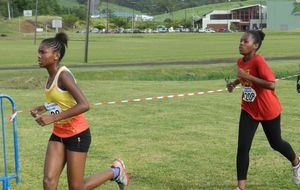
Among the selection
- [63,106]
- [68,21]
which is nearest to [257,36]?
[63,106]

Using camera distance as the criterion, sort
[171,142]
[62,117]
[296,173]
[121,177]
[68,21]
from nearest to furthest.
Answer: [62,117], [121,177], [296,173], [171,142], [68,21]

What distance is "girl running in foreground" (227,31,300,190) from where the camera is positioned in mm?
6488

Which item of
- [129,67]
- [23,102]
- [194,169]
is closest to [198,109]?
[23,102]

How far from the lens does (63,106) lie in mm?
5457

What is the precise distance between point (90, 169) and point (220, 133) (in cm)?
377

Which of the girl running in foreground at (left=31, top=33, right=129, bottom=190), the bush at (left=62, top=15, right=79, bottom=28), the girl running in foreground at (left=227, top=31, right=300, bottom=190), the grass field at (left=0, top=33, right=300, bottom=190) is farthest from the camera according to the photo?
the bush at (left=62, top=15, right=79, bottom=28)

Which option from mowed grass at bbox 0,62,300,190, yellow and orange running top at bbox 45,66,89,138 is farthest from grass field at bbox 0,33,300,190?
yellow and orange running top at bbox 45,66,89,138

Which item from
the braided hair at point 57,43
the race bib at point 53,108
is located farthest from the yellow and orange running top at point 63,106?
the braided hair at point 57,43

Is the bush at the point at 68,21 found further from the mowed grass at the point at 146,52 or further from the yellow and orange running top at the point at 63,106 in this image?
the yellow and orange running top at the point at 63,106

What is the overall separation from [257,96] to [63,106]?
7.65ft

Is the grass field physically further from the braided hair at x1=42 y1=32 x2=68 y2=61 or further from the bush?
the bush

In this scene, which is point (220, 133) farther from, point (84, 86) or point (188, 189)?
point (84, 86)

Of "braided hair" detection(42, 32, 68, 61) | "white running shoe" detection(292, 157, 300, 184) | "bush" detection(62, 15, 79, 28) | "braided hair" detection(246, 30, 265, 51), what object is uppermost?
"braided hair" detection(246, 30, 265, 51)

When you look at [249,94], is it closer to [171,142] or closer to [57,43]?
[57,43]
